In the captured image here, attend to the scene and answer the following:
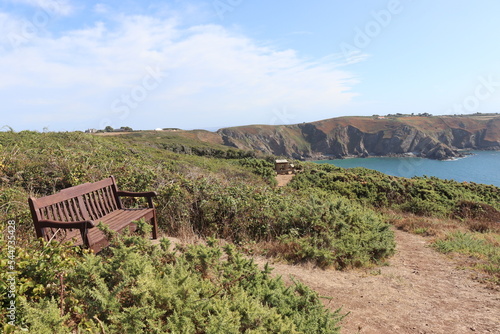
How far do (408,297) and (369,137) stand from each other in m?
105

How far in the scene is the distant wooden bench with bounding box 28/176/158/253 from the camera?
295 centimetres

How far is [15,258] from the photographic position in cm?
213

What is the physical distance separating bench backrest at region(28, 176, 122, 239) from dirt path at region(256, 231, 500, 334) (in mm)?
2630

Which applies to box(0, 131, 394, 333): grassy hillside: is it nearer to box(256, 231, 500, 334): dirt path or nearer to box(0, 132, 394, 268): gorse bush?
box(0, 132, 394, 268): gorse bush

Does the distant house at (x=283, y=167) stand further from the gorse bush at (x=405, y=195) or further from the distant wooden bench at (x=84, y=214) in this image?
the distant wooden bench at (x=84, y=214)

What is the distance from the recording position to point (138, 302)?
2111mm

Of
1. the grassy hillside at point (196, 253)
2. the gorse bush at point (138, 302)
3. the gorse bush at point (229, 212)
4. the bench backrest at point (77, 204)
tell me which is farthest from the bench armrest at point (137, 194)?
the gorse bush at point (138, 302)

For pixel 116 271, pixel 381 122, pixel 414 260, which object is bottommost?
pixel 414 260

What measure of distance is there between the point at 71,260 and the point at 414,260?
5970 mm

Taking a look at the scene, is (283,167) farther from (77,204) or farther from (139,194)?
(77,204)

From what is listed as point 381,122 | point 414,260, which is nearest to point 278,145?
point 381,122

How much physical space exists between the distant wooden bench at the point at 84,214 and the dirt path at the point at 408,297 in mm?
2249

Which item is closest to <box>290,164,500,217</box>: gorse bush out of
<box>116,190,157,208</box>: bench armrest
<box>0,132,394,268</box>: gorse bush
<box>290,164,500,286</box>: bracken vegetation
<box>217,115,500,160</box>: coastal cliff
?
<box>290,164,500,286</box>: bracken vegetation

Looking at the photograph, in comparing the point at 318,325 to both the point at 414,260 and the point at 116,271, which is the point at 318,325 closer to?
the point at 116,271
